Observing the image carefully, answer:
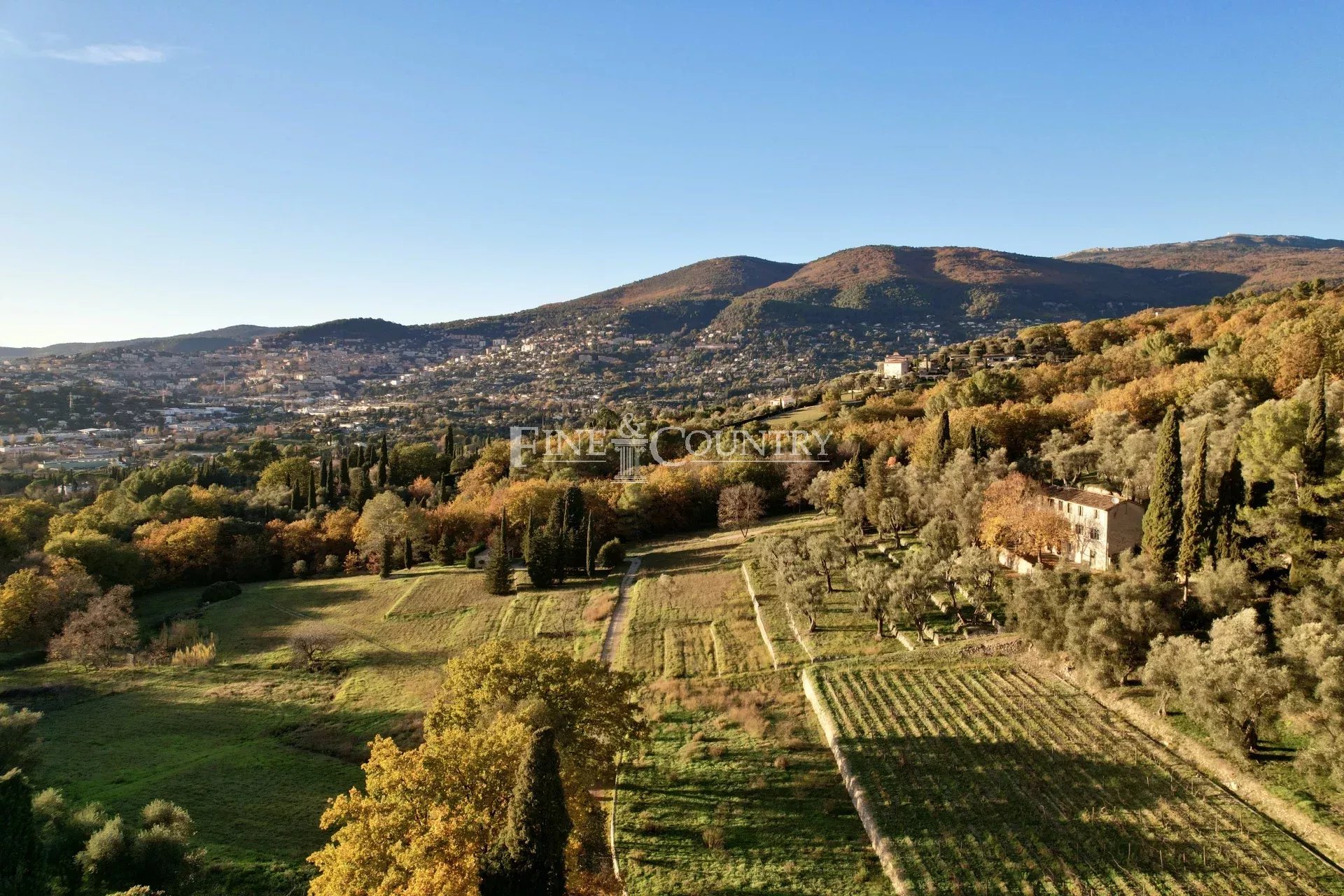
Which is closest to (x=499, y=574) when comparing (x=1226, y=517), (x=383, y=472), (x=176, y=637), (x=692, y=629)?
(x=692, y=629)

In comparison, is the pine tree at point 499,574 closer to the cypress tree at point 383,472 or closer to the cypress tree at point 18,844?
the cypress tree at point 18,844

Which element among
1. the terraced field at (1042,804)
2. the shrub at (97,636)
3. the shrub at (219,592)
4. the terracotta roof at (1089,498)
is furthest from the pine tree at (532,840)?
the shrub at (219,592)

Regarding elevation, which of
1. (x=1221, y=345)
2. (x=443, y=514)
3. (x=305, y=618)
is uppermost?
(x=1221, y=345)

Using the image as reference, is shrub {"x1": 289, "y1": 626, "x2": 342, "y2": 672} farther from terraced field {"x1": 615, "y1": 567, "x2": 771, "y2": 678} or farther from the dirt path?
terraced field {"x1": 615, "y1": 567, "x2": 771, "y2": 678}

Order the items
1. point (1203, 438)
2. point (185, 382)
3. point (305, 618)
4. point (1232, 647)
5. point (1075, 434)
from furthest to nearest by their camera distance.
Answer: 1. point (185, 382)
2. point (1075, 434)
3. point (305, 618)
4. point (1203, 438)
5. point (1232, 647)

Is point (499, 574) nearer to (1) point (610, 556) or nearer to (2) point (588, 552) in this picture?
(2) point (588, 552)

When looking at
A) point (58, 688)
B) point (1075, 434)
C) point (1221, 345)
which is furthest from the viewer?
point (1221, 345)

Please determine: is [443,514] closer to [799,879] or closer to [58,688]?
[58,688]

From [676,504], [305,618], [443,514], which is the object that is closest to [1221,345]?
[676,504]
